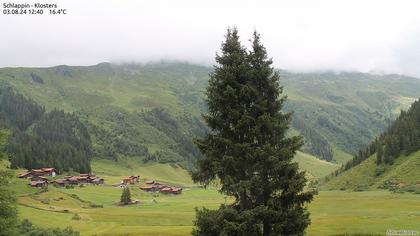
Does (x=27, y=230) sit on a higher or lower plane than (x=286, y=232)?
lower

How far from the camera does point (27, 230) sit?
271 ft

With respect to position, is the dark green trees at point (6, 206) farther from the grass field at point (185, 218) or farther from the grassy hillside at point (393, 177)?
the grassy hillside at point (393, 177)

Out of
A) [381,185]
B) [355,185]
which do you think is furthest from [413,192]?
[355,185]

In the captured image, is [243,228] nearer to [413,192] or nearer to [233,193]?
[233,193]

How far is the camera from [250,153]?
31.0 meters

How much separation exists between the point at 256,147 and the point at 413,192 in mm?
125567

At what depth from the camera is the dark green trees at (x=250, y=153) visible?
3042 centimetres

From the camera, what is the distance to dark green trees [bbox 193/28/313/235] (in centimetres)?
3042

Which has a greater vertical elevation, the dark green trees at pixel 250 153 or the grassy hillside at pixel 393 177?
the dark green trees at pixel 250 153

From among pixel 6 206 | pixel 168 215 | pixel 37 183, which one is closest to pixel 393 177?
pixel 168 215

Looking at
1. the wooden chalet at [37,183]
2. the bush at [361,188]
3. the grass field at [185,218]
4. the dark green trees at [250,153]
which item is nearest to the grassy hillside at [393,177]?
the bush at [361,188]

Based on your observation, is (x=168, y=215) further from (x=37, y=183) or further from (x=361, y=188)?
(x=37, y=183)

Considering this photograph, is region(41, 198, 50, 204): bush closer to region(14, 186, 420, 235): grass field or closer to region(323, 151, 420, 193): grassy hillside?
region(14, 186, 420, 235): grass field

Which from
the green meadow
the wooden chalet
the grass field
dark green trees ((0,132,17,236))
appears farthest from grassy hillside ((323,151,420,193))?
the wooden chalet
